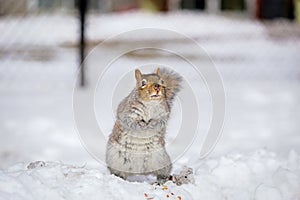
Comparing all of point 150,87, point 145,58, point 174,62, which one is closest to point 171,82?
point 150,87

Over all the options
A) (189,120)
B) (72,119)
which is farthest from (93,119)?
(189,120)

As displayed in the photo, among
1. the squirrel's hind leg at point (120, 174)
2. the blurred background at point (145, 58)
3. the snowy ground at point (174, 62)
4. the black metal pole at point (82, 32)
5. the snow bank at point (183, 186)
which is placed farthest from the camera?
the black metal pole at point (82, 32)

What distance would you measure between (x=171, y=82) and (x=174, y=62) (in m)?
7.24

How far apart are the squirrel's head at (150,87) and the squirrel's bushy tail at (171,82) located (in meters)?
0.15

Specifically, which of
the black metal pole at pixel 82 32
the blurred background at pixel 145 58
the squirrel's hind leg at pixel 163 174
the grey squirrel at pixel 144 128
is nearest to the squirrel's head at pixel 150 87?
the grey squirrel at pixel 144 128

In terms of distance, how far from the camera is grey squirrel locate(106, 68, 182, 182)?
9.07 ft

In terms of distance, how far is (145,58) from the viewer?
10.5 m

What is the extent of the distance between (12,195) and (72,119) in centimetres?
362

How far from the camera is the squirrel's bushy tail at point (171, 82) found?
2.96 m

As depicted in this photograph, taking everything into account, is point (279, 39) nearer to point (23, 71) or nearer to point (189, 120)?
point (23, 71)

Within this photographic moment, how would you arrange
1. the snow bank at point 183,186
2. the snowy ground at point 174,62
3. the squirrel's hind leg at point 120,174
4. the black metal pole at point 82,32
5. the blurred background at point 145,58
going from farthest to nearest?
1. the black metal pole at point 82,32
2. the blurred background at point 145,58
3. the squirrel's hind leg at point 120,174
4. the snowy ground at point 174,62
5. the snow bank at point 183,186

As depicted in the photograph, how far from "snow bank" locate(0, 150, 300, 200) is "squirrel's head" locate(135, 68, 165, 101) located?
1.58 ft

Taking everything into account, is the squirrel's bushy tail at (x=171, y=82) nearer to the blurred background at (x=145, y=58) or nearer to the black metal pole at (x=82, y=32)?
the blurred background at (x=145, y=58)

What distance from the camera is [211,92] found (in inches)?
295
